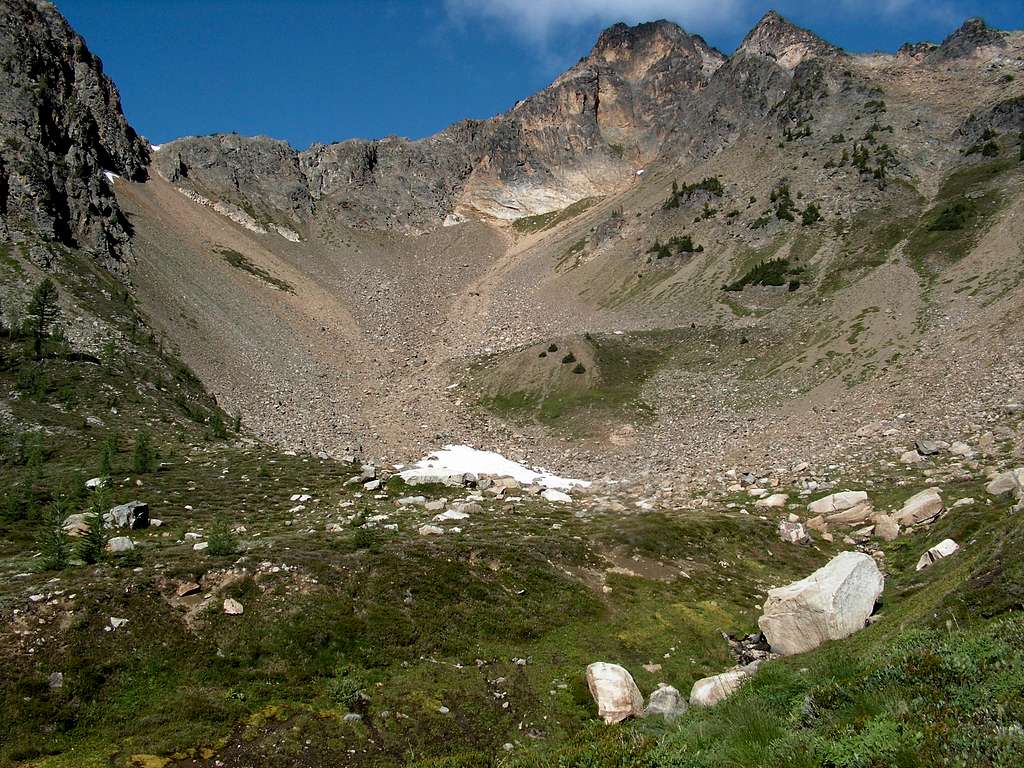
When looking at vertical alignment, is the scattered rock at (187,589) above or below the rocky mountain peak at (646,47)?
below

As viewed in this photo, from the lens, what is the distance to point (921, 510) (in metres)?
22.1

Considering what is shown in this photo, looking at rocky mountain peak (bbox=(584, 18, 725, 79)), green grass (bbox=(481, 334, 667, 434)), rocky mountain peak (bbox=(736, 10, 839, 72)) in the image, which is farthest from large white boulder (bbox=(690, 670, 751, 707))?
rocky mountain peak (bbox=(584, 18, 725, 79))

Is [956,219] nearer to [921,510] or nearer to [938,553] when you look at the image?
[921,510]

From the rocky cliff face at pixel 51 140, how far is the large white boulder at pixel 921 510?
6477 centimetres

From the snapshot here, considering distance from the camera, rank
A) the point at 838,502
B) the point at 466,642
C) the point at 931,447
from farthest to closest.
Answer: the point at 931,447
the point at 838,502
the point at 466,642

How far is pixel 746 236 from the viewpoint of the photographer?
78250mm

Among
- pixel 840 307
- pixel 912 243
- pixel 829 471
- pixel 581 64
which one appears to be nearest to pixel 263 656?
pixel 829 471

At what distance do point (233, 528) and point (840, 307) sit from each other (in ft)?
175

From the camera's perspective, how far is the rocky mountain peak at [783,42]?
466 feet

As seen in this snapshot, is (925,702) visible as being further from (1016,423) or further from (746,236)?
(746,236)

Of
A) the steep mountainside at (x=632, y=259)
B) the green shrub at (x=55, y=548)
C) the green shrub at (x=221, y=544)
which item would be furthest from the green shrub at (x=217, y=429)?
the green shrub at (x=221, y=544)

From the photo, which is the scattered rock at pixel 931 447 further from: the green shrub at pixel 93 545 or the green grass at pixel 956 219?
the green grass at pixel 956 219

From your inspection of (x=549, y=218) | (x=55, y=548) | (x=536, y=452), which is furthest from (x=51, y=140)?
(x=549, y=218)

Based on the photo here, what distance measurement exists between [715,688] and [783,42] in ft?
563
